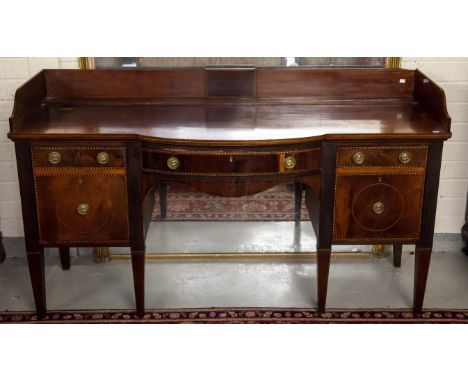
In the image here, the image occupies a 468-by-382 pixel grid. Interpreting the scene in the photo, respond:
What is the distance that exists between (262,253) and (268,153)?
3.47 feet

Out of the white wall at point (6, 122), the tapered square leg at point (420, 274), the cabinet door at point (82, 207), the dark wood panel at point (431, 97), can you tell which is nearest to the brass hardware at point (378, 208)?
the tapered square leg at point (420, 274)

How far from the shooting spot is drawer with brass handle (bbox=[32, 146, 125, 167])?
8.86 ft

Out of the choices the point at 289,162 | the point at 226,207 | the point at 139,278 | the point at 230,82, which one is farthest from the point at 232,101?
the point at 139,278

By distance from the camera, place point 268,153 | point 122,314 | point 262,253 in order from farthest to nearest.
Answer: point 262,253
point 122,314
point 268,153

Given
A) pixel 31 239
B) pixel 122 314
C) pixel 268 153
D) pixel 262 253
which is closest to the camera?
pixel 268 153

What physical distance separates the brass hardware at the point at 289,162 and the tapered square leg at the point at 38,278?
116 cm

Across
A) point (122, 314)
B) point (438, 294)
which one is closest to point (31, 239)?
point (122, 314)

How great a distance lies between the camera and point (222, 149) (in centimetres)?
263

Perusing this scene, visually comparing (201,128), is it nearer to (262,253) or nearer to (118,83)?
(118,83)

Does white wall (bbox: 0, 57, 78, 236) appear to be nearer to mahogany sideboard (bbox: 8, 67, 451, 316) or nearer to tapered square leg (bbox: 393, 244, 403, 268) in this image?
mahogany sideboard (bbox: 8, 67, 451, 316)

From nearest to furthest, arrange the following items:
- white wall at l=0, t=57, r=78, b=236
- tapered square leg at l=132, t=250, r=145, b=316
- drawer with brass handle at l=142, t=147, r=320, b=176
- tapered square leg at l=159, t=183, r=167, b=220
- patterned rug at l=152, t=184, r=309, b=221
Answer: drawer with brass handle at l=142, t=147, r=320, b=176
tapered square leg at l=132, t=250, r=145, b=316
white wall at l=0, t=57, r=78, b=236
tapered square leg at l=159, t=183, r=167, b=220
patterned rug at l=152, t=184, r=309, b=221

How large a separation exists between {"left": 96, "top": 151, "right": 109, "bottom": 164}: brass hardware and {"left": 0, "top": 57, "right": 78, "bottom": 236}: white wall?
0.77m

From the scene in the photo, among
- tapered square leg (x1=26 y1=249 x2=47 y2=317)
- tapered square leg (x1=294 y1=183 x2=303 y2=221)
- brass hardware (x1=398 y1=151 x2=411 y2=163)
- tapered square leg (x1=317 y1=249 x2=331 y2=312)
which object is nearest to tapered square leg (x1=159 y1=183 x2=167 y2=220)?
tapered square leg (x1=294 y1=183 x2=303 y2=221)
